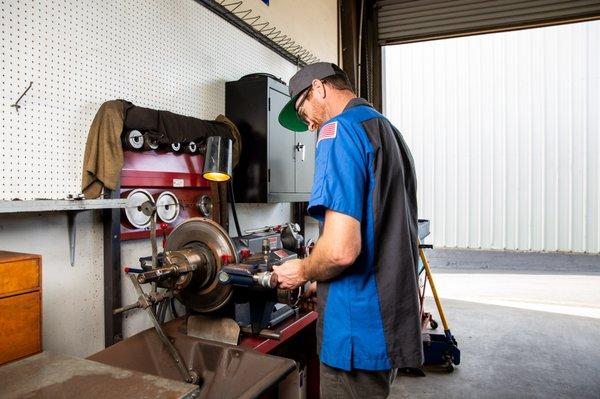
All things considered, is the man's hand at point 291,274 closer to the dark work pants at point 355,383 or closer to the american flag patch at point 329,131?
the dark work pants at point 355,383

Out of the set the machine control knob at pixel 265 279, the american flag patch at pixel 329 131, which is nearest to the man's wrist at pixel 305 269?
the machine control knob at pixel 265 279

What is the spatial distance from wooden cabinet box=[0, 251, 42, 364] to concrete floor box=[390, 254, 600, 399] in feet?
7.41

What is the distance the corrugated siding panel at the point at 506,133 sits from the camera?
17.1 feet

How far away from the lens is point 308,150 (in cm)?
286

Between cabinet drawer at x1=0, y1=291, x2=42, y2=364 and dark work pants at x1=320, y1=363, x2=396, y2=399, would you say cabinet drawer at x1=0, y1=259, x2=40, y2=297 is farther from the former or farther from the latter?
dark work pants at x1=320, y1=363, x2=396, y2=399

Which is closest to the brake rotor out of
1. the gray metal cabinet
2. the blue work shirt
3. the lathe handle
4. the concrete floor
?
the lathe handle

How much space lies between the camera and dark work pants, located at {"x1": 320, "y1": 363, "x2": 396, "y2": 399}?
3.87 feet

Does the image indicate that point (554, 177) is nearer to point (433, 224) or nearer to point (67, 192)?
point (433, 224)

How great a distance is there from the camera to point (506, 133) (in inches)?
213

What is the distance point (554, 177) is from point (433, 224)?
5.24 ft

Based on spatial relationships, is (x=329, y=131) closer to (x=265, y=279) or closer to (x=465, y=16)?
(x=265, y=279)

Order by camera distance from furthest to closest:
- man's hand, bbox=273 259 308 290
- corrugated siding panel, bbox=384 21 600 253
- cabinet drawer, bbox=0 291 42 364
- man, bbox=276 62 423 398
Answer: corrugated siding panel, bbox=384 21 600 253 → man's hand, bbox=273 259 308 290 → man, bbox=276 62 423 398 → cabinet drawer, bbox=0 291 42 364

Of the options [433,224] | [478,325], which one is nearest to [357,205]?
[478,325]

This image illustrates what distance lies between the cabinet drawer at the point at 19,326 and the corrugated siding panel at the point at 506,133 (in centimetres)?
493
